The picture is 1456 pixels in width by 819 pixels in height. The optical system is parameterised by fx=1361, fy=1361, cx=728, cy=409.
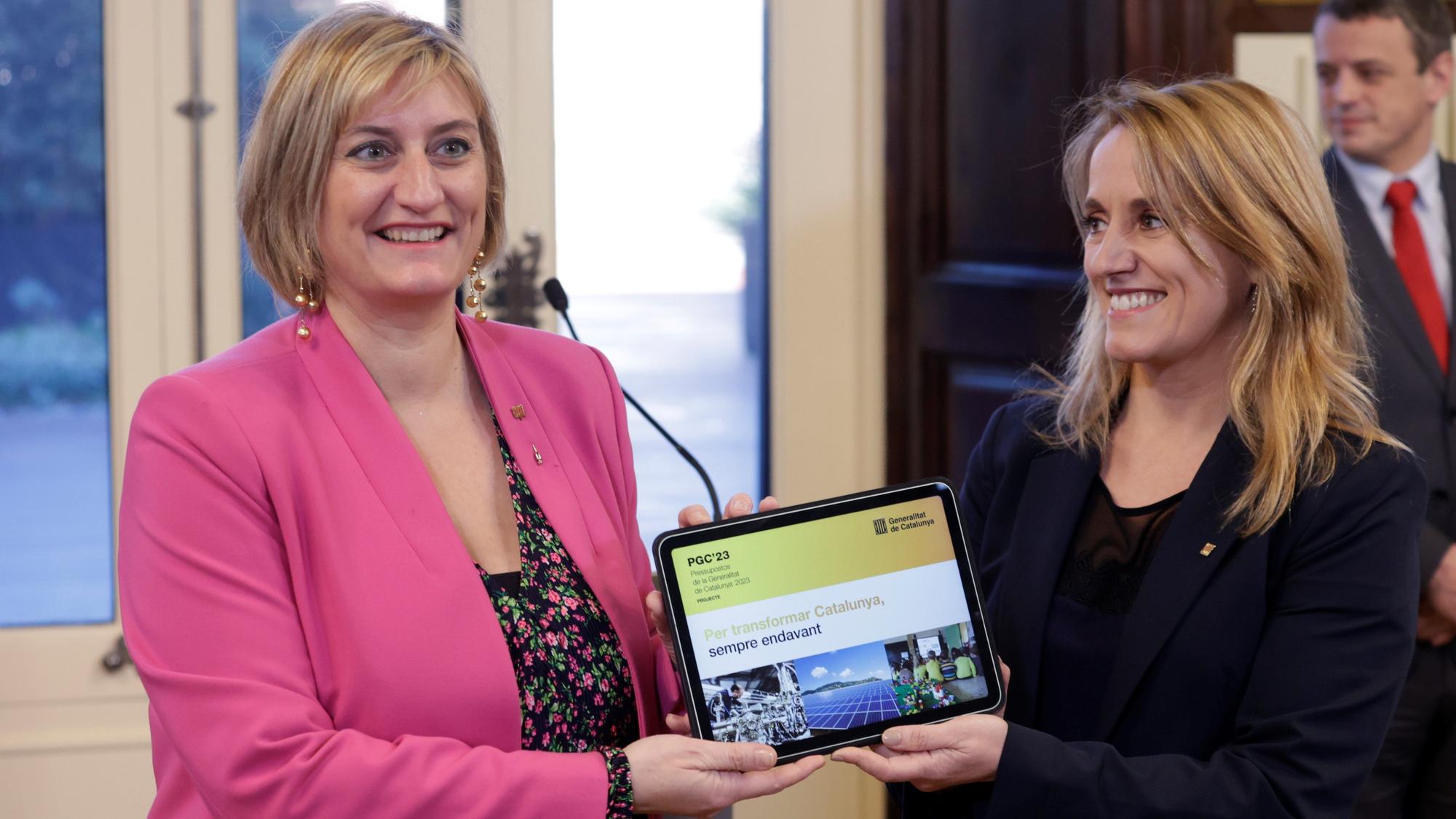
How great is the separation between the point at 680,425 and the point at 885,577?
74.8 inches

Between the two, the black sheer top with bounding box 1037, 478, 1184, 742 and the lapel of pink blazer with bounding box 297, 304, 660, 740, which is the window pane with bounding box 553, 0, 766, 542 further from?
the black sheer top with bounding box 1037, 478, 1184, 742

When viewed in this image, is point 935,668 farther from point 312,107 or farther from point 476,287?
point 312,107

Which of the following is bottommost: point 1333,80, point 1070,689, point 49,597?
point 49,597

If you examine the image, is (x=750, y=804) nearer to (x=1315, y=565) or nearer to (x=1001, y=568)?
(x=1001, y=568)

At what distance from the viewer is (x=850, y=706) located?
1511mm

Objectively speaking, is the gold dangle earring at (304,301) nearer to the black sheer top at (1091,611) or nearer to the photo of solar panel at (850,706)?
the photo of solar panel at (850,706)

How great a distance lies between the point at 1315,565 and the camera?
1.52 meters

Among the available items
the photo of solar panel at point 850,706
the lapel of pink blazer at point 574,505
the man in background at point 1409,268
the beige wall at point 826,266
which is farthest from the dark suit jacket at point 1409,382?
the lapel of pink blazer at point 574,505

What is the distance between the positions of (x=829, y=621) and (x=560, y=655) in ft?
Answer: 1.01

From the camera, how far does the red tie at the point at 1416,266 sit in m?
2.58

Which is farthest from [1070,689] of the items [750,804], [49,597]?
[49,597]

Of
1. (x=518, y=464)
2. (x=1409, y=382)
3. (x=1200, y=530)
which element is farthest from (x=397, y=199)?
(x=1409, y=382)

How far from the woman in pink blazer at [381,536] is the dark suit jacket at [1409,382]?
1529 mm

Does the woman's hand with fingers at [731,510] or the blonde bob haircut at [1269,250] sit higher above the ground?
the blonde bob haircut at [1269,250]
